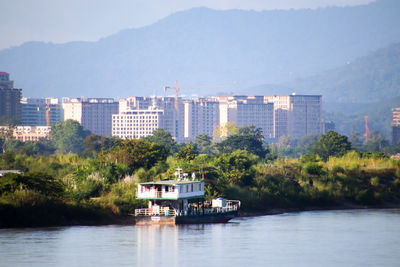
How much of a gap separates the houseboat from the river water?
1.03 meters

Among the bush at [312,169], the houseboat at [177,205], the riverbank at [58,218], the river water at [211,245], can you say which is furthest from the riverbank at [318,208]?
the riverbank at [58,218]

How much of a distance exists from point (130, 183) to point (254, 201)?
12596mm

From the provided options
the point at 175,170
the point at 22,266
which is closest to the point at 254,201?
the point at 175,170

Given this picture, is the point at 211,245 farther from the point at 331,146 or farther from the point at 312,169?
the point at 331,146

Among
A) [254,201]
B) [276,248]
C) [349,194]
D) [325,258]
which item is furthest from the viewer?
[349,194]

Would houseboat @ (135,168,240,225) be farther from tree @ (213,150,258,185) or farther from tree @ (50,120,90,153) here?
tree @ (50,120,90,153)

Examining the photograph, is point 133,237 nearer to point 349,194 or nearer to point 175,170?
point 175,170

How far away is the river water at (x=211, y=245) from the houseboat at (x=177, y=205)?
103 centimetres

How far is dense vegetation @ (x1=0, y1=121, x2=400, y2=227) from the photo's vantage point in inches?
2195

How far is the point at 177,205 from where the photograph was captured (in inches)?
2309

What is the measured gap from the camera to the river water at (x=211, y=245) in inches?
1657

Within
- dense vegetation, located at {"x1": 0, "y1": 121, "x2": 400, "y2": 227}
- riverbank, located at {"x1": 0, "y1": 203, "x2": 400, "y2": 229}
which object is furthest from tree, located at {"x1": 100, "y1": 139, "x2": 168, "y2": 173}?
riverbank, located at {"x1": 0, "y1": 203, "x2": 400, "y2": 229}

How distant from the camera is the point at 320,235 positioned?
2128 inches

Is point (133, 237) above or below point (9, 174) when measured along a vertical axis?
below
